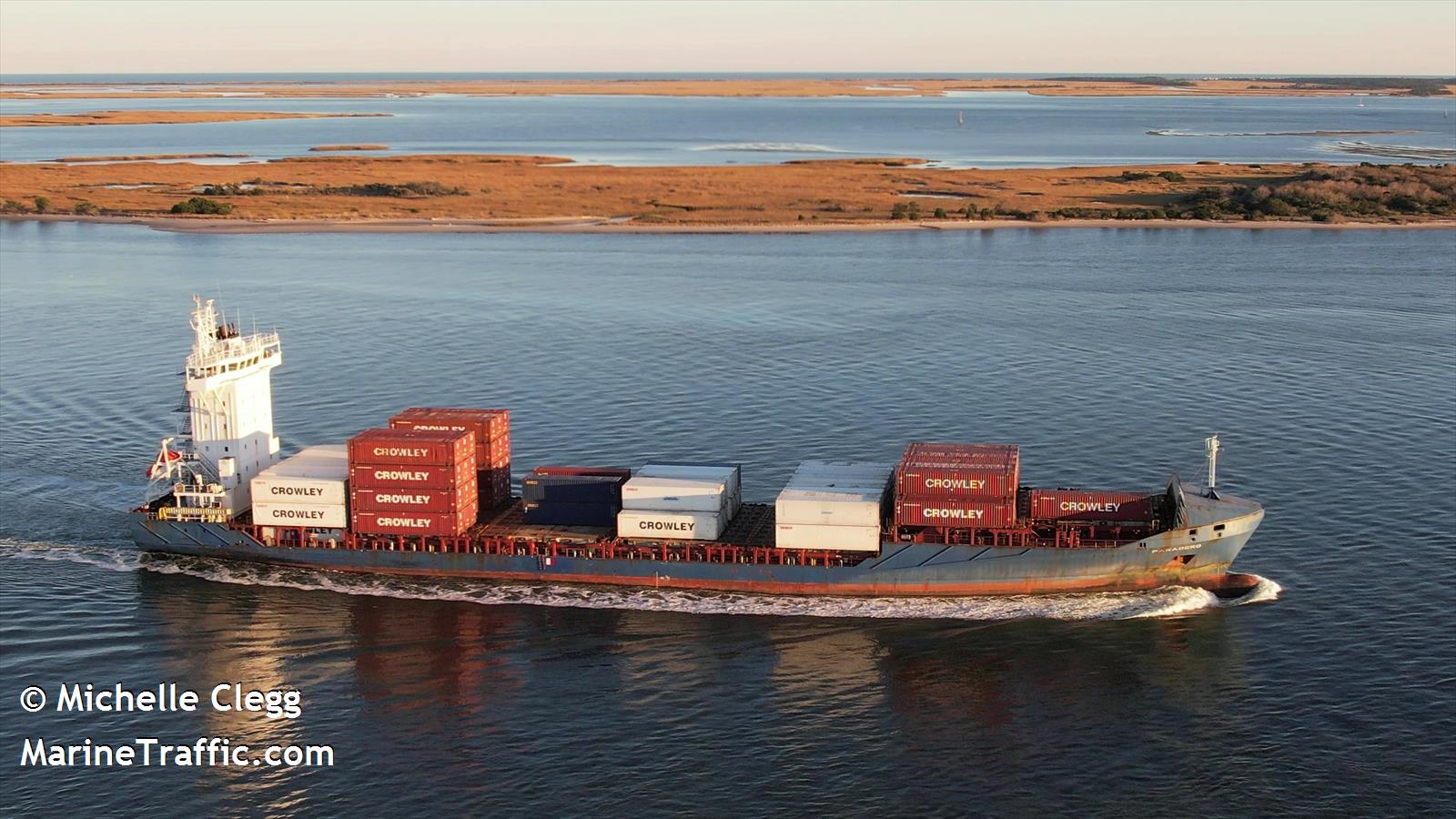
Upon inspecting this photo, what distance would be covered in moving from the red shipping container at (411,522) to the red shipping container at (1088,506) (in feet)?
78.2

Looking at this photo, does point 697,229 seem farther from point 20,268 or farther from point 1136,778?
point 1136,778

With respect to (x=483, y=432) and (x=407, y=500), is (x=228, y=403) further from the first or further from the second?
(x=483, y=432)

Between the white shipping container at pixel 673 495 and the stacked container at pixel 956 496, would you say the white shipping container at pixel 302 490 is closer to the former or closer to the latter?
the white shipping container at pixel 673 495

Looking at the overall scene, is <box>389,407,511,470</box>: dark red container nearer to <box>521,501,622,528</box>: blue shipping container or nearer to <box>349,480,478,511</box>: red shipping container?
<box>521,501,622,528</box>: blue shipping container

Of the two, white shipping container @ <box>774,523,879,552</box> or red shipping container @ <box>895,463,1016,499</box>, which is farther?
white shipping container @ <box>774,523,879,552</box>

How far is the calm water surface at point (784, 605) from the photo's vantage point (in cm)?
4253

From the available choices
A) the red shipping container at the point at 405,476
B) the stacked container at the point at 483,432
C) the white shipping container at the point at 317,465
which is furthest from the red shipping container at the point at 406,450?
the stacked container at the point at 483,432

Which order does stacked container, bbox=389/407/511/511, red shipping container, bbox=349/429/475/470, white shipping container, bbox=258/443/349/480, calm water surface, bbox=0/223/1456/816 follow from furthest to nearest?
1. stacked container, bbox=389/407/511/511
2. white shipping container, bbox=258/443/349/480
3. red shipping container, bbox=349/429/475/470
4. calm water surface, bbox=0/223/1456/816

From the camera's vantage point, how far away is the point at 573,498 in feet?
201

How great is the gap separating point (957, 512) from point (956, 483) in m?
1.19

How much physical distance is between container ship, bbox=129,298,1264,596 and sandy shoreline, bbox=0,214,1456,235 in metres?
102

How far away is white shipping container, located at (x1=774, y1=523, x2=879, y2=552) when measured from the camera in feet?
186

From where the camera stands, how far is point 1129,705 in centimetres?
4712

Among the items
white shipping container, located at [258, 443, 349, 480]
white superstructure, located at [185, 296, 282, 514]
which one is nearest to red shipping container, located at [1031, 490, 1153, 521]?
white shipping container, located at [258, 443, 349, 480]
